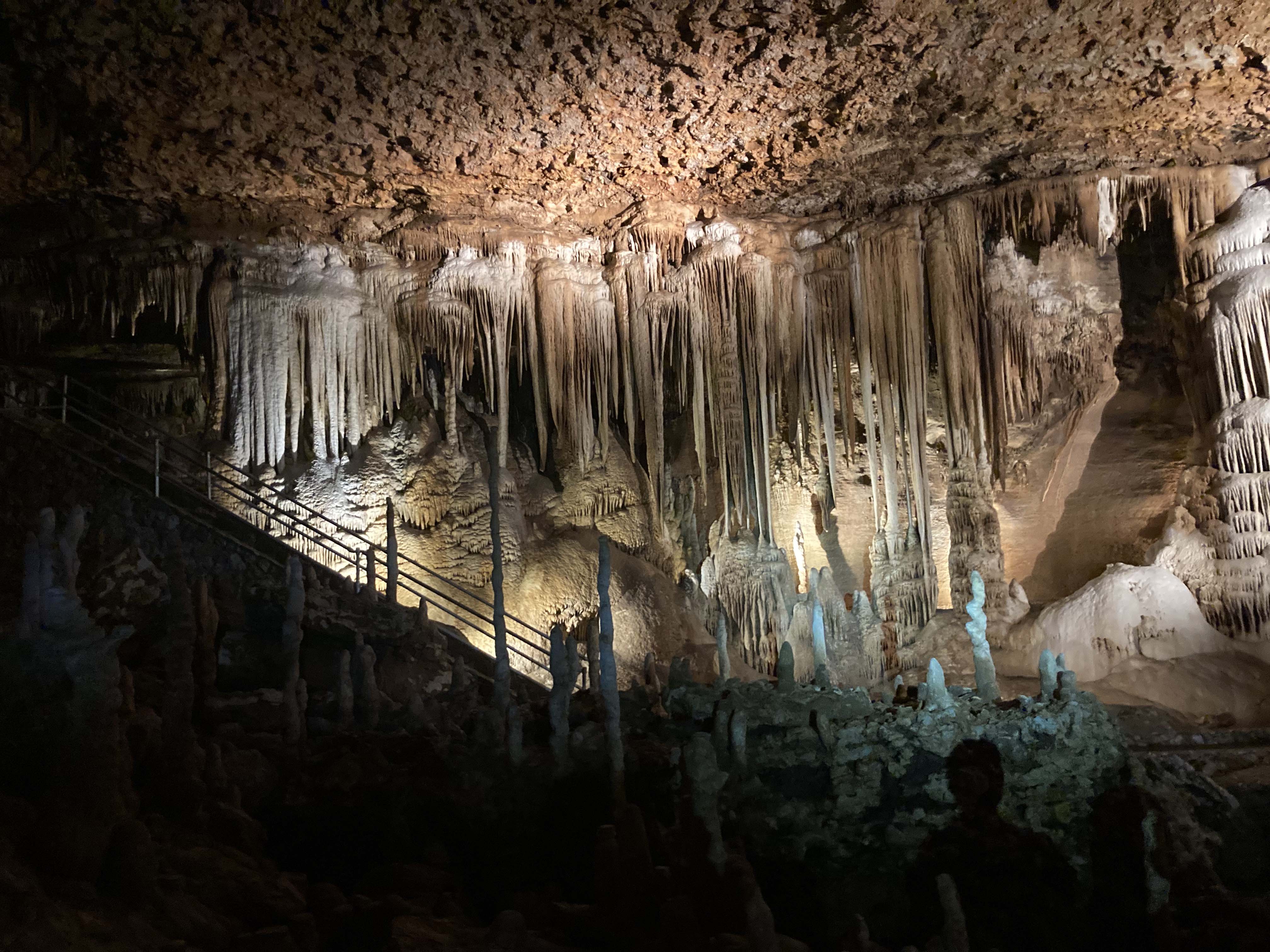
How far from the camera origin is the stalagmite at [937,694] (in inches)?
256

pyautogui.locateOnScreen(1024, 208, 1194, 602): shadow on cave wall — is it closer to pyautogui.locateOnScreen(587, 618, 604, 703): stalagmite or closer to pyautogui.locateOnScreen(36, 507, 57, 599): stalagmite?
pyautogui.locateOnScreen(587, 618, 604, 703): stalagmite

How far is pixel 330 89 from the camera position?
7250mm

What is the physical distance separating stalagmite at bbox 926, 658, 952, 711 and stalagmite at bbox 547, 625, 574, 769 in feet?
8.33

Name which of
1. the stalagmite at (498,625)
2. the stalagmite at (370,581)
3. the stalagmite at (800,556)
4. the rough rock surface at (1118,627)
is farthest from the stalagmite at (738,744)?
the stalagmite at (800,556)

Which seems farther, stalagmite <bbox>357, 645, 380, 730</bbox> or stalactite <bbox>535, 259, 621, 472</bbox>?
stalactite <bbox>535, 259, 621, 472</bbox>

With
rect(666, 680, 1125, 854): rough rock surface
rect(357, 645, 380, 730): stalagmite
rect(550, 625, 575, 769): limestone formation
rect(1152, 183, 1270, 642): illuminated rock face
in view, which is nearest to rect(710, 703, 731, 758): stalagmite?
rect(666, 680, 1125, 854): rough rock surface

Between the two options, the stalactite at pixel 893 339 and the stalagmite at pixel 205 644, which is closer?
the stalagmite at pixel 205 644

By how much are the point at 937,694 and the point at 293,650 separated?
4359 millimetres

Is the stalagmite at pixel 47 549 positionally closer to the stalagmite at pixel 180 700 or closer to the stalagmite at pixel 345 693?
the stalagmite at pixel 180 700

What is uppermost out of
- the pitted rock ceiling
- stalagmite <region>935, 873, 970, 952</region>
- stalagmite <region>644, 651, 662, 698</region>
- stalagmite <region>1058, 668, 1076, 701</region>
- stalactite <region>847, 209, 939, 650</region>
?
the pitted rock ceiling

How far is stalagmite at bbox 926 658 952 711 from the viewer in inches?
256

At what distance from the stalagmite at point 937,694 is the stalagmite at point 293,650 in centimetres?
412

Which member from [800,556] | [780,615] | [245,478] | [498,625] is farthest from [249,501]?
[800,556]

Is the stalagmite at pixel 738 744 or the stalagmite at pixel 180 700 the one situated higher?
the stalagmite at pixel 180 700
